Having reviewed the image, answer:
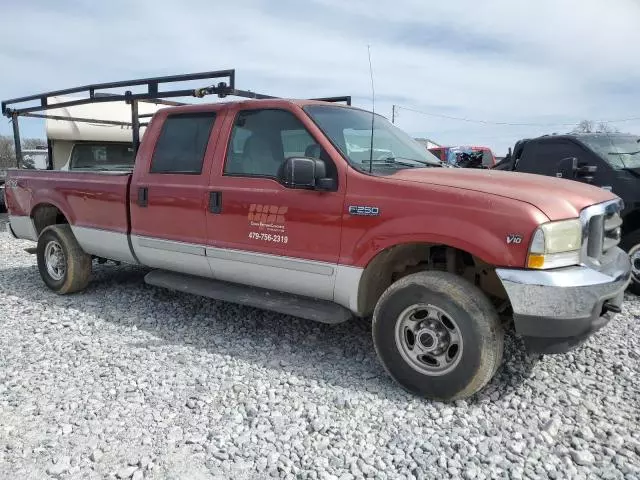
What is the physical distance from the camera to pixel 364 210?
11.5 feet

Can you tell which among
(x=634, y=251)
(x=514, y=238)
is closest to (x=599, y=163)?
(x=634, y=251)

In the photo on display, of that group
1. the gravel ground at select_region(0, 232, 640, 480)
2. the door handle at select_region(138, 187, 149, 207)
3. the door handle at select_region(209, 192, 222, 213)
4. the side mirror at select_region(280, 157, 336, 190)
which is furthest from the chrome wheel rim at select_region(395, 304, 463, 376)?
the door handle at select_region(138, 187, 149, 207)

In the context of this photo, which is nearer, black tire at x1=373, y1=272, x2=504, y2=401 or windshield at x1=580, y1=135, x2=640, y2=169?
black tire at x1=373, y1=272, x2=504, y2=401

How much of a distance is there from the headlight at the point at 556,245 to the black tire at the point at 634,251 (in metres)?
3.07

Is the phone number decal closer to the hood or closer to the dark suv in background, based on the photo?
the hood

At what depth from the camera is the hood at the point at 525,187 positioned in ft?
9.93

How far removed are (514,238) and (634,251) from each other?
11.4 feet

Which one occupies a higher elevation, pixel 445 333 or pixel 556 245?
pixel 556 245

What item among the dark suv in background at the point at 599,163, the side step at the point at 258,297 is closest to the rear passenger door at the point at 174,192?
the side step at the point at 258,297

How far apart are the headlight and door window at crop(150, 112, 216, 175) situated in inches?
107

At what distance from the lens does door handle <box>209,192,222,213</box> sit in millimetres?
4230

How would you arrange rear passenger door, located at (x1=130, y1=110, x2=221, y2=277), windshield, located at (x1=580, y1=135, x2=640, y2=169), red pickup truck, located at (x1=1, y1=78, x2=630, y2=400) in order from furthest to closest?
windshield, located at (x1=580, y1=135, x2=640, y2=169), rear passenger door, located at (x1=130, y1=110, x2=221, y2=277), red pickup truck, located at (x1=1, y1=78, x2=630, y2=400)

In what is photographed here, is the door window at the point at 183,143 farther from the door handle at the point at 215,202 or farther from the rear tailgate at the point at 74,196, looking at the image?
the rear tailgate at the point at 74,196

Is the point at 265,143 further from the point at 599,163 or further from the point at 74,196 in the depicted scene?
the point at 599,163
